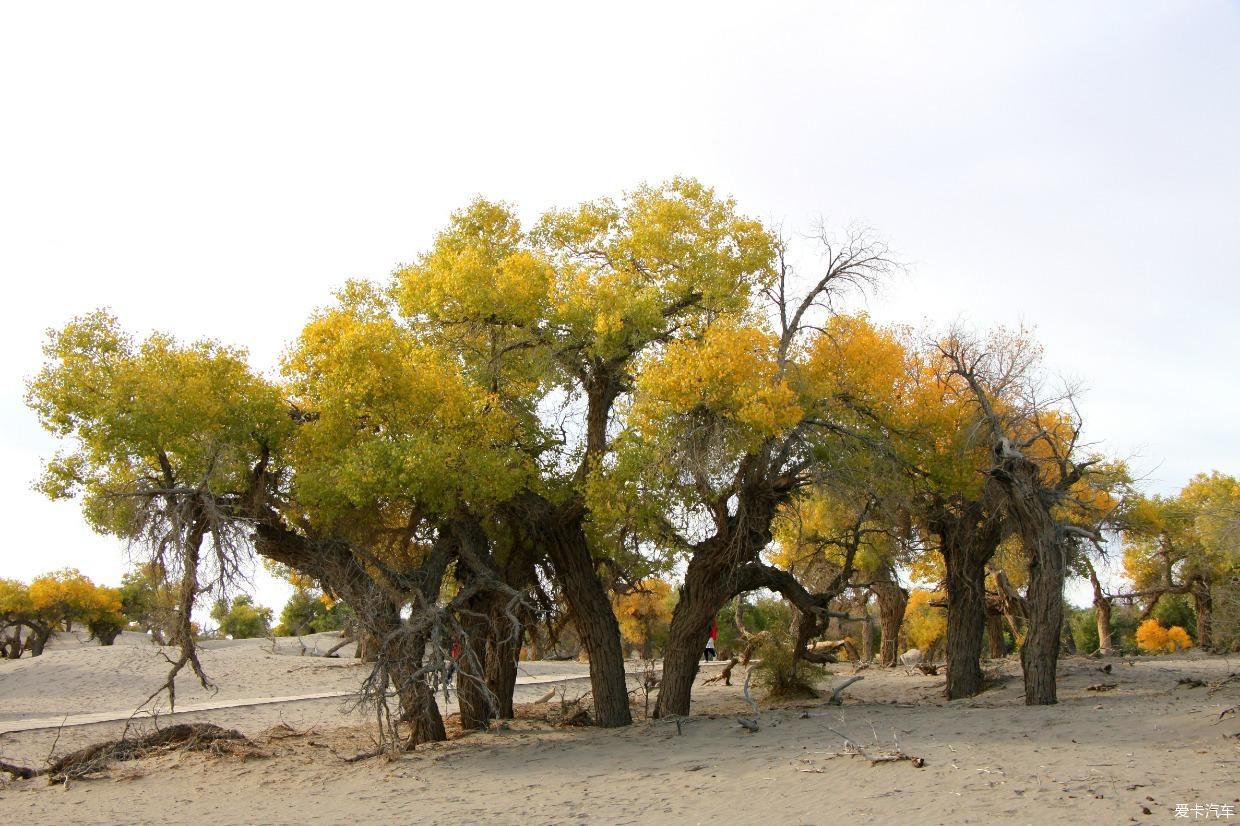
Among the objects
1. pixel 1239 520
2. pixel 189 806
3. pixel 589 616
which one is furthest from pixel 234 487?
pixel 1239 520

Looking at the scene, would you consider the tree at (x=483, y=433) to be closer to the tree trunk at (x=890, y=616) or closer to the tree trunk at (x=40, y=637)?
the tree trunk at (x=890, y=616)

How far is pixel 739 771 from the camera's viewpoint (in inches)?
436

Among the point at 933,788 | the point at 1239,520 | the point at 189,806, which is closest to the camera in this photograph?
the point at 933,788

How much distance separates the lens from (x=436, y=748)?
14.5 meters

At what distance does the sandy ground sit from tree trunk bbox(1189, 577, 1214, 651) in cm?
1412

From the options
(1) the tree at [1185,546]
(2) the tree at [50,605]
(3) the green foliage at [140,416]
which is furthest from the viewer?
(2) the tree at [50,605]

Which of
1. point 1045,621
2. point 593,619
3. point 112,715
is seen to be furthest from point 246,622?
point 1045,621

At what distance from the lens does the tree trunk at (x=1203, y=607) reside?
3134 cm

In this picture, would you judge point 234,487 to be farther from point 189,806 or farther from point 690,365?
point 690,365

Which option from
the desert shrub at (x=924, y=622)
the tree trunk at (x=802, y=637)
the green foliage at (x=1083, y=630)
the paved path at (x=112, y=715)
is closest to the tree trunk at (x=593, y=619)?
the paved path at (x=112, y=715)

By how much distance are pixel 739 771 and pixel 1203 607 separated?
27.9 meters

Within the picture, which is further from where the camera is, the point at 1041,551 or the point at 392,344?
the point at 1041,551

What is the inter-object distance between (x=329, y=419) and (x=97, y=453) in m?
3.03

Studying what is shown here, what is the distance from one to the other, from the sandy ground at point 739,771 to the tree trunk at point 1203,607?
14.1m
